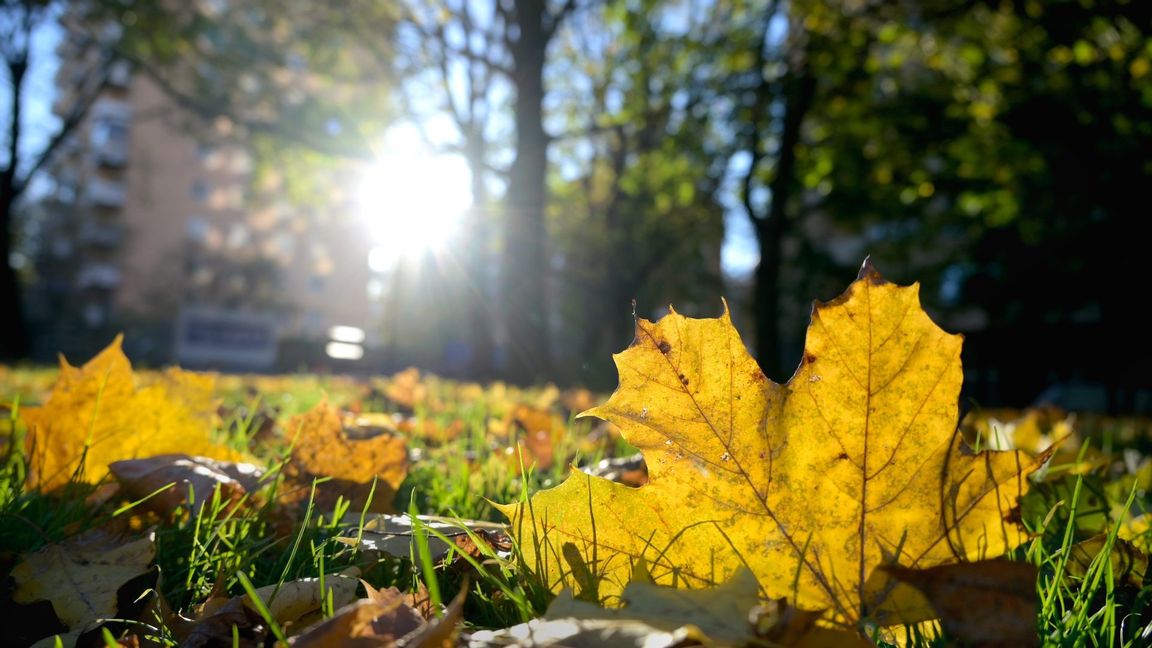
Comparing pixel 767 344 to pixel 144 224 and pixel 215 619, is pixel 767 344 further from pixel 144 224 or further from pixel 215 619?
pixel 144 224

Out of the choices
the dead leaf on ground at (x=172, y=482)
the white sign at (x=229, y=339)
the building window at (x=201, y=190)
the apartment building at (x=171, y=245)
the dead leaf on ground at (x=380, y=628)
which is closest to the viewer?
the dead leaf on ground at (x=380, y=628)

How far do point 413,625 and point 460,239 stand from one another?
1895cm

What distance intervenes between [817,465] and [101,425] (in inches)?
51.6

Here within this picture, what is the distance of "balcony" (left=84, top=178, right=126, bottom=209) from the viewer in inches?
2002

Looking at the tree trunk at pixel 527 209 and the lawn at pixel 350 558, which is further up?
the tree trunk at pixel 527 209

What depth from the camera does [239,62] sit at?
40.7 feet

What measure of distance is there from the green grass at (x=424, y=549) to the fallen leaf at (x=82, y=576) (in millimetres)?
58

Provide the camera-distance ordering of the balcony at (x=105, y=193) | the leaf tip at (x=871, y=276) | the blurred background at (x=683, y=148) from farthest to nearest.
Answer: the balcony at (x=105, y=193) < the blurred background at (x=683, y=148) < the leaf tip at (x=871, y=276)

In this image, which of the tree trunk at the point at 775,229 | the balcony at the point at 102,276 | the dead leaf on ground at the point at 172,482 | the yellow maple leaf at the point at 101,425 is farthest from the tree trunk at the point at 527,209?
the balcony at the point at 102,276

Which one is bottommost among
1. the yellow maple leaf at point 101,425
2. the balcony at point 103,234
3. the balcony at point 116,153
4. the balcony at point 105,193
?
the yellow maple leaf at point 101,425

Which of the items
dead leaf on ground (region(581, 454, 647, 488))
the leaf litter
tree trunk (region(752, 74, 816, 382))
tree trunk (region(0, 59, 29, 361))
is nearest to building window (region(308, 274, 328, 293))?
tree trunk (region(0, 59, 29, 361))

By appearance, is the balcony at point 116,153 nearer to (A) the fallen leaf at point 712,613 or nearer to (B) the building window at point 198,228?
(B) the building window at point 198,228

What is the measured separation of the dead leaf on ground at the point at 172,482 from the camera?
49.7 inches

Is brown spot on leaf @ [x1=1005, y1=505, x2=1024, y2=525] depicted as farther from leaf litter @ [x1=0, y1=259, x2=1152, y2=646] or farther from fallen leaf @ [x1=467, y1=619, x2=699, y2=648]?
fallen leaf @ [x1=467, y1=619, x2=699, y2=648]
